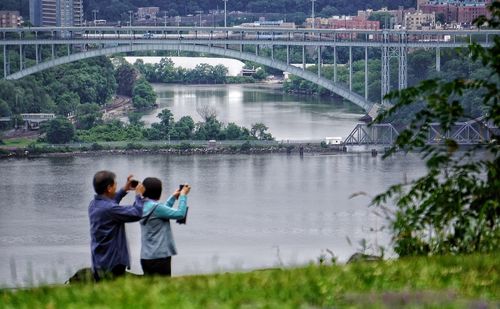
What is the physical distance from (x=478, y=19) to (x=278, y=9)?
36.0 metres

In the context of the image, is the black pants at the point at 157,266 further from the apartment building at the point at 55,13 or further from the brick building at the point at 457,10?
the apartment building at the point at 55,13

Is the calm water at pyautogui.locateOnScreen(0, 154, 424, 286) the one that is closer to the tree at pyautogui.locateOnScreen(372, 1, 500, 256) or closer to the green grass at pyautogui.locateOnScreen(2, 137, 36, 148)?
the green grass at pyautogui.locateOnScreen(2, 137, 36, 148)

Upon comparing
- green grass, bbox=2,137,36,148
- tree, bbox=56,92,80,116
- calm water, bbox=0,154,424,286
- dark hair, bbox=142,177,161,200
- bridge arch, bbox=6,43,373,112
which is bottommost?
calm water, bbox=0,154,424,286

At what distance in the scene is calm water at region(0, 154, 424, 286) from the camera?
1523 centimetres

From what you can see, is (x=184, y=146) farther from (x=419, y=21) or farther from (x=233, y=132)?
(x=419, y=21)

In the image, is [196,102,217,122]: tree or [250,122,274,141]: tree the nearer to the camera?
[250,122,274,141]: tree

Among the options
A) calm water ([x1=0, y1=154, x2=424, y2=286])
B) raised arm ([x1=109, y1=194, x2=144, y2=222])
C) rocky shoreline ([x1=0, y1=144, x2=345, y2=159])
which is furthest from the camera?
rocky shoreline ([x1=0, y1=144, x2=345, y2=159])

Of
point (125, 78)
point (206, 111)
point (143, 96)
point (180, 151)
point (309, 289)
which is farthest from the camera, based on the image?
point (125, 78)

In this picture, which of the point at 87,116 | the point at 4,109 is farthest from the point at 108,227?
the point at 87,116

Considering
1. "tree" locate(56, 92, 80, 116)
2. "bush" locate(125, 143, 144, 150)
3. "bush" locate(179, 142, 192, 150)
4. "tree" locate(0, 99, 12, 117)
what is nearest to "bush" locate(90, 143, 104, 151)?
"bush" locate(125, 143, 144, 150)

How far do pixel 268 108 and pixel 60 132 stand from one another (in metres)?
5.74

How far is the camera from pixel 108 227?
6.94m

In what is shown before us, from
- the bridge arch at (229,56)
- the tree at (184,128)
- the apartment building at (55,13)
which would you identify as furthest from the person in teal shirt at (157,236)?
the apartment building at (55,13)

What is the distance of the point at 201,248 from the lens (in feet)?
51.5
